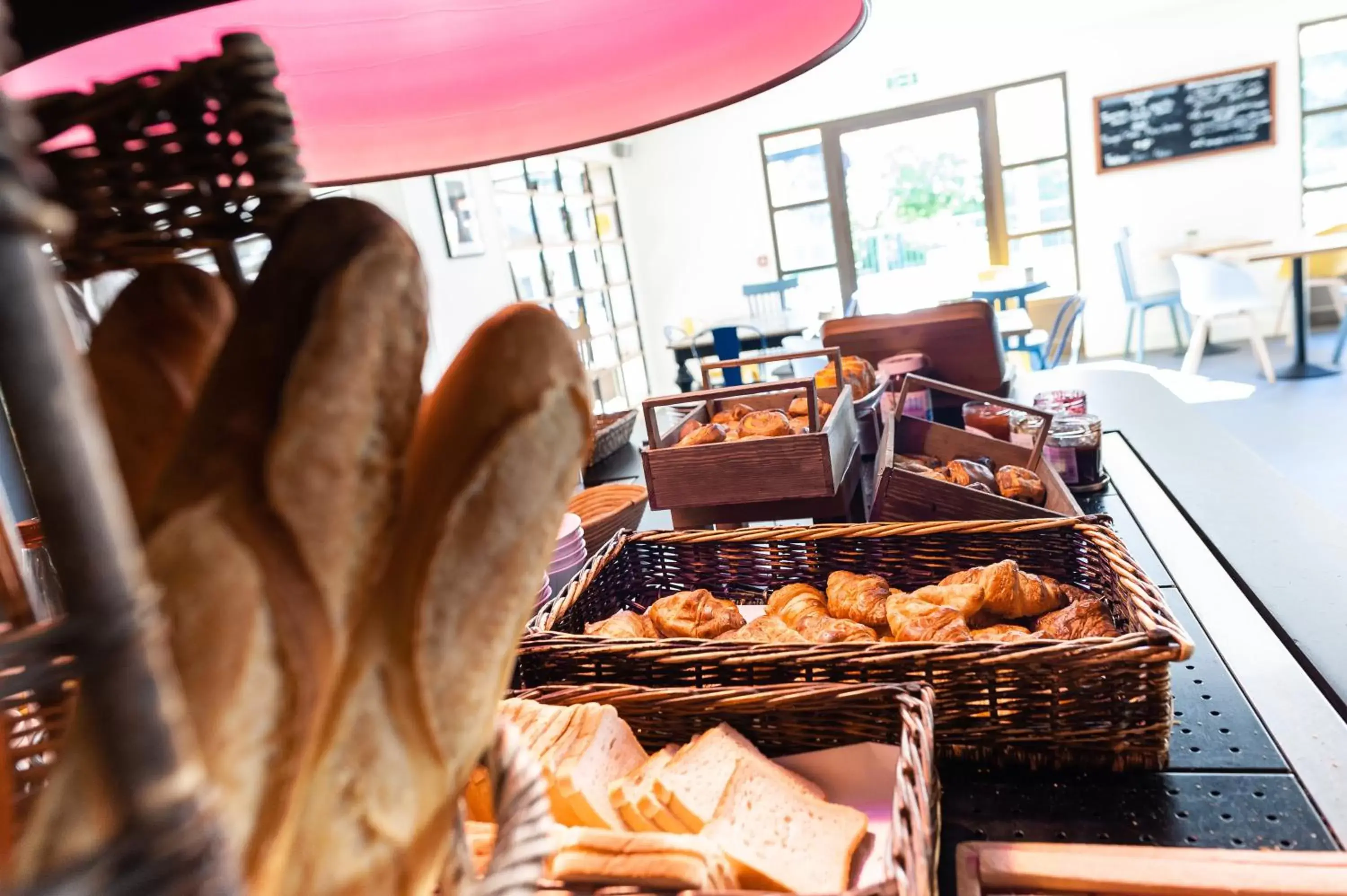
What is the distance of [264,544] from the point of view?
272 millimetres

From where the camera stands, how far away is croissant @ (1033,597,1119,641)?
0.97 metres

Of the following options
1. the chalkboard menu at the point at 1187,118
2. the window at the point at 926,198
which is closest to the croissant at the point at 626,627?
the window at the point at 926,198

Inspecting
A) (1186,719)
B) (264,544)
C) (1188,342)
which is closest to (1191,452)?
(1186,719)

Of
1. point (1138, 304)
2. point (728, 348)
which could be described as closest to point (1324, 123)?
point (1138, 304)

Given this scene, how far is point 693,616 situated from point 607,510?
0.73m

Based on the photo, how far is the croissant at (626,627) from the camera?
107cm

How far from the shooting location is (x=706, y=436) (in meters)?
1.53

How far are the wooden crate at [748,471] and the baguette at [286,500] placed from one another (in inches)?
42.7

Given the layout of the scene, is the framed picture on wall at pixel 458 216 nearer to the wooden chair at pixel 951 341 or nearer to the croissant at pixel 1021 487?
the wooden chair at pixel 951 341

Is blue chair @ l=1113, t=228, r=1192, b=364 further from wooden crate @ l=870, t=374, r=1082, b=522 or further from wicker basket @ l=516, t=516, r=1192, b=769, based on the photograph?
wicker basket @ l=516, t=516, r=1192, b=769

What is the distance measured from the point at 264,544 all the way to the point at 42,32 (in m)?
0.23

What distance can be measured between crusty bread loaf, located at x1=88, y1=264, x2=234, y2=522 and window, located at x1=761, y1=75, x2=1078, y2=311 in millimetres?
7689

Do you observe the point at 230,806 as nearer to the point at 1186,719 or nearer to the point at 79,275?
the point at 79,275

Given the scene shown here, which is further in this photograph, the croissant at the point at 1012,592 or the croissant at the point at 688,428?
the croissant at the point at 688,428
